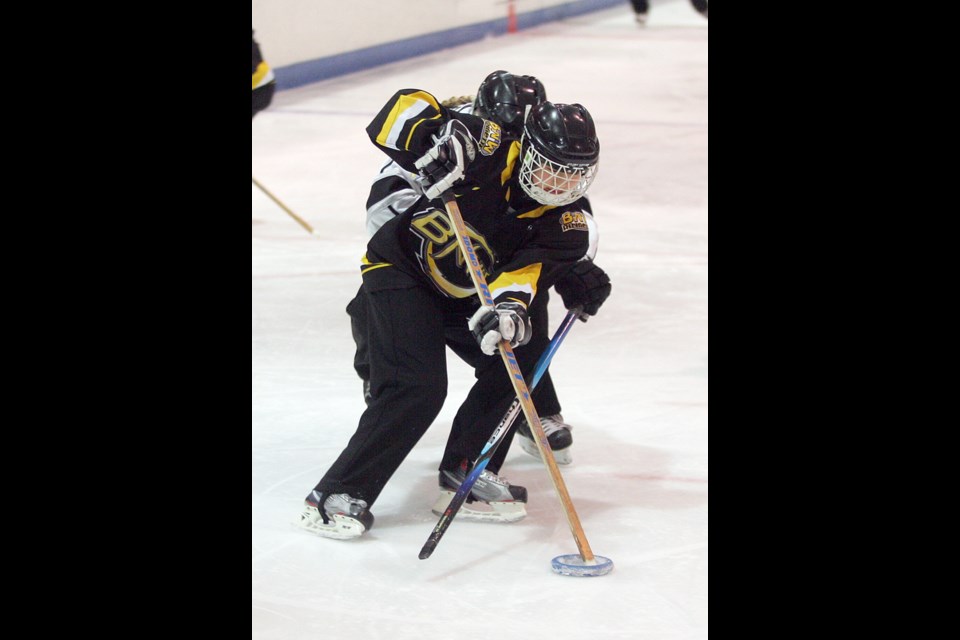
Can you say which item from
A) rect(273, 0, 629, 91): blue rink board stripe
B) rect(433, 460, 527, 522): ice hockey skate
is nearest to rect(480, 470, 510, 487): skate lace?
rect(433, 460, 527, 522): ice hockey skate

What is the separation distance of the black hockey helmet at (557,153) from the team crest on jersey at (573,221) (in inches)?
4.8

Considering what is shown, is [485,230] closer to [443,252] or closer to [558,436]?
[443,252]

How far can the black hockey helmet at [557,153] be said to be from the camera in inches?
102

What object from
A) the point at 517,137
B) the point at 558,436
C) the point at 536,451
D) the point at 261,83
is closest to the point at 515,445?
the point at 536,451

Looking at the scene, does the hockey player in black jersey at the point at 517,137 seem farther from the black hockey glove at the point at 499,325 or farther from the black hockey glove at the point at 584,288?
the black hockey glove at the point at 499,325

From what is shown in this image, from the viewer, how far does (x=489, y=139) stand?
2789mm

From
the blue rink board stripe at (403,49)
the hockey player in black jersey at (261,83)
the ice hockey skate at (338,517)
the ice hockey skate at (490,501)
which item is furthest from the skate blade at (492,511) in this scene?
the blue rink board stripe at (403,49)

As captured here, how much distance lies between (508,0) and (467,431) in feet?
32.7

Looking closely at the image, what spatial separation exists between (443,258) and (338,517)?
2.04 ft

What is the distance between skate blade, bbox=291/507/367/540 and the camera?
108 inches

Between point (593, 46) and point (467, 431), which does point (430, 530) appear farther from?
point (593, 46)

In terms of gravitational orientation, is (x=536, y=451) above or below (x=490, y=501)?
below

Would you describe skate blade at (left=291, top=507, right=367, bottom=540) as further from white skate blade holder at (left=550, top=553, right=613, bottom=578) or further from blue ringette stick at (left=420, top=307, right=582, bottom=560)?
white skate blade holder at (left=550, top=553, right=613, bottom=578)
